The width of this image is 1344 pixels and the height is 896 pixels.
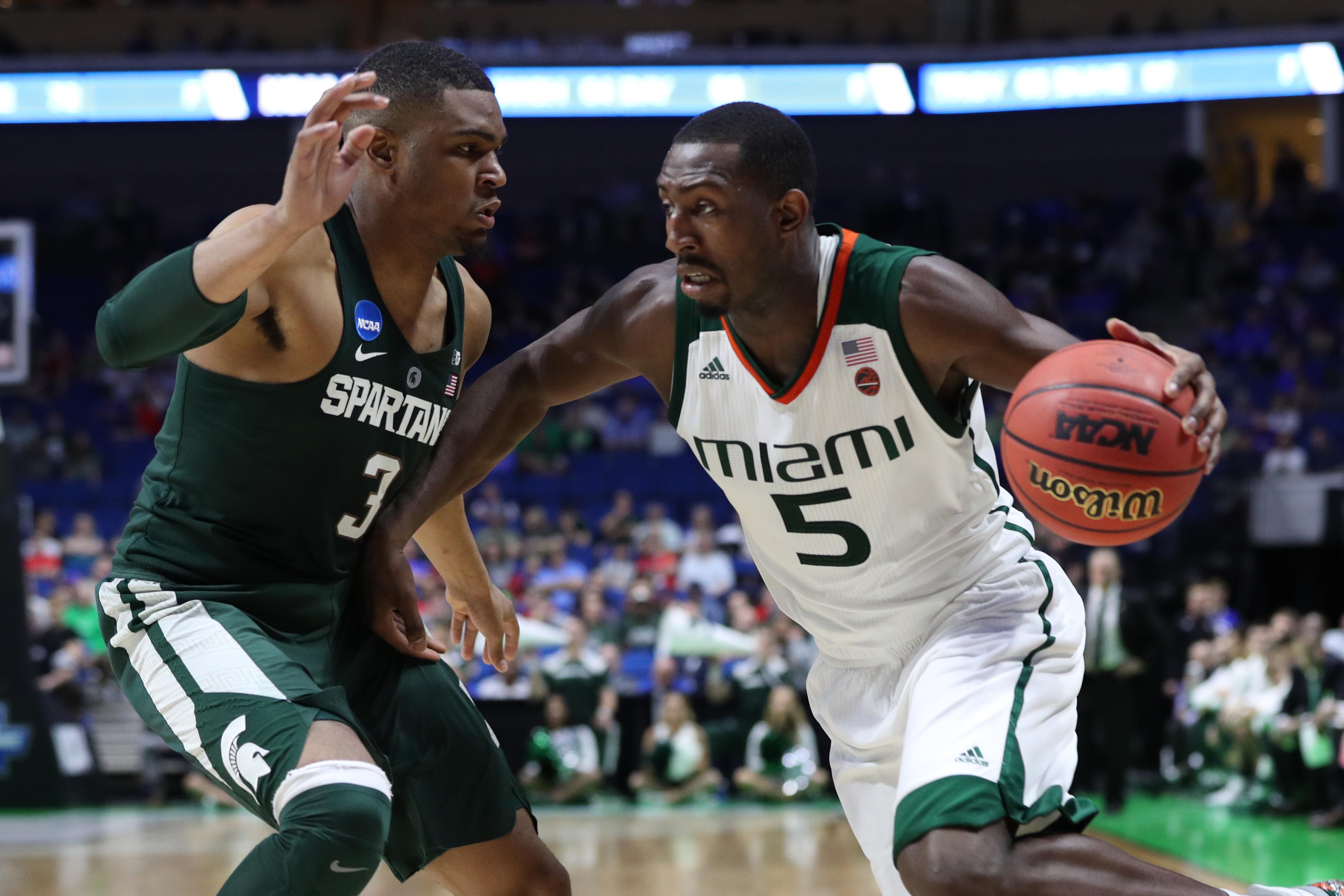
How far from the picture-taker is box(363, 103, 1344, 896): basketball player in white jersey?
303cm

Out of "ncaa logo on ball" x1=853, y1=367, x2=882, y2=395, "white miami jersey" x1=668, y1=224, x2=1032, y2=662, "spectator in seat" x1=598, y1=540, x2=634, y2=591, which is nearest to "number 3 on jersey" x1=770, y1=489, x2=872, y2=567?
"white miami jersey" x1=668, y1=224, x2=1032, y2=662

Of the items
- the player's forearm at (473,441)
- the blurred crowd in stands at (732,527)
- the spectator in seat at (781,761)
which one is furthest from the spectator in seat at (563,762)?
the player's forearm at (473,441)

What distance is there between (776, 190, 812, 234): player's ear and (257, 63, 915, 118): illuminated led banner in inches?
570

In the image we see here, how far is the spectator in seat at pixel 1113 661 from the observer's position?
1048cm

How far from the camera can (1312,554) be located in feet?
49.5

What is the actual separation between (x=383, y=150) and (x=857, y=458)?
52.9 inches

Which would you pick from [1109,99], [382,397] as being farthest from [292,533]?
[1109,99]

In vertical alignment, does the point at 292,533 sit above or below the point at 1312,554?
above

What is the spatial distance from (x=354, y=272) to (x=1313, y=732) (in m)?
9.14

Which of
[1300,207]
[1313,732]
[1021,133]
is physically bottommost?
[1313,732]

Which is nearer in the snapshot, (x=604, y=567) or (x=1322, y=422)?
(x=604, y=567)

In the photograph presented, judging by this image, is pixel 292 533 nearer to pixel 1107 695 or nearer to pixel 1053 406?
pixel 1053 406

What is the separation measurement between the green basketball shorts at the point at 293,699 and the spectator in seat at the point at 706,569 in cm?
969

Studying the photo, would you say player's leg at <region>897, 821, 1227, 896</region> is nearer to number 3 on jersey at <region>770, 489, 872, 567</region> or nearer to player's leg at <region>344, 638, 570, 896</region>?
number 3 on jersey at <region>770, 489, 872, 567</region>
